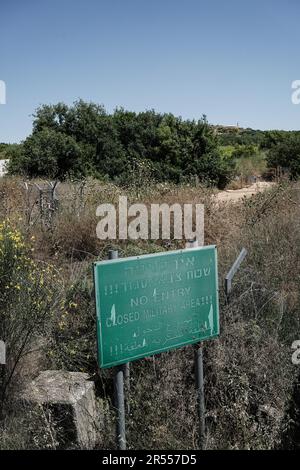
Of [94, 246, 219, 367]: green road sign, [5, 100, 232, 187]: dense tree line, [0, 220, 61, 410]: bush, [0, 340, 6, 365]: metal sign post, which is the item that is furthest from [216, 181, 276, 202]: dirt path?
[0, 340, 6, 365]: metal sign post

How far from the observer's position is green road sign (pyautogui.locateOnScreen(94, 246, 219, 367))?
2681mm

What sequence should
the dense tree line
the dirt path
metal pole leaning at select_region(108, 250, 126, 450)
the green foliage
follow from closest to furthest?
metal pole leaning at select_region(108, 250, 126, 450)
the dirt path
the dense tree line
the green foliage

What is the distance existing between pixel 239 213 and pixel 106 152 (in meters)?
11.2

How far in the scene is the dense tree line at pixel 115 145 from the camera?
16828 mm

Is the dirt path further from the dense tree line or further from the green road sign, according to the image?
the green road sign

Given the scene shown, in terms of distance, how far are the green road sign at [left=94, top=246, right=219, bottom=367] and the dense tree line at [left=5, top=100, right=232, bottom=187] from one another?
45.4 feet

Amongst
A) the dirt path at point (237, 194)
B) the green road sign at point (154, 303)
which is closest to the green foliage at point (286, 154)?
the dirt path at point (237, 194)

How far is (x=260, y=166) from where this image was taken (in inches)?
977

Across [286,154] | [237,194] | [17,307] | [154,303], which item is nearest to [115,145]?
[237,194]

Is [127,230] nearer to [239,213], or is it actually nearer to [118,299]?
[239,213]

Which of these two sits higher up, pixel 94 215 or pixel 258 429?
pixel 94 215

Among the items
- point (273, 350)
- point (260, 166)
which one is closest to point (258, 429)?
point (273, 350)

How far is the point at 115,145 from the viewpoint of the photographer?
17891 mm

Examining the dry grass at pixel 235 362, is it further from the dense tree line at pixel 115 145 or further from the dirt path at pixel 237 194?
the dense tree line at pixel 115 145
